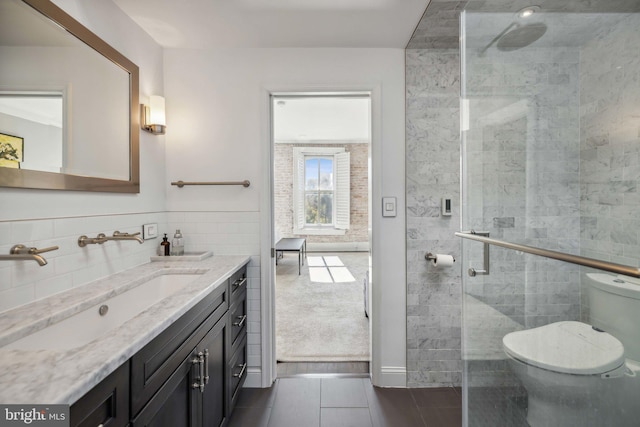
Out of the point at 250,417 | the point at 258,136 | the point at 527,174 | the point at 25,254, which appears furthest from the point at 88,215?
the point at 527,174

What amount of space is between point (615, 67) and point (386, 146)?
1211mm

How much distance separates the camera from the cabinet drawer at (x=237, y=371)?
168cm

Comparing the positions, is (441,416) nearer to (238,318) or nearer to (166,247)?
(238,318)

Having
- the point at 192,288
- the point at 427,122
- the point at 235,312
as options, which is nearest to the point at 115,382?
the point at 192,288

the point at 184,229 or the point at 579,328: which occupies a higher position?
the point at 184,229

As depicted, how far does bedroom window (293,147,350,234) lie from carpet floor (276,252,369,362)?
1.41 m

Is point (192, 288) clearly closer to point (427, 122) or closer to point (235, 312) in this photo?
point (235, 312)

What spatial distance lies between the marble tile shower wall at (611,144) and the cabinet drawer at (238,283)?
162cm

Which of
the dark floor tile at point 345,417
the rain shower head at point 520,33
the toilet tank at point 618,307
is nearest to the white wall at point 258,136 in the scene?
the dark floor tile at point 345,417

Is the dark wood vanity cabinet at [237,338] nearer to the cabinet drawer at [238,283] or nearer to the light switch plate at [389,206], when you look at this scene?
the cabinet drawer at [238,283]

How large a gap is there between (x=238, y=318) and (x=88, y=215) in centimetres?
103

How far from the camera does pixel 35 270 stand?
1.14 meters

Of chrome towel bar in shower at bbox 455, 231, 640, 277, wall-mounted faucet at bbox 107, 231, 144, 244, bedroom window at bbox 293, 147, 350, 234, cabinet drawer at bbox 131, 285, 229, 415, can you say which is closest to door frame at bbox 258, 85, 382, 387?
cabinet drawer at bbox 131, 285, 229, 415

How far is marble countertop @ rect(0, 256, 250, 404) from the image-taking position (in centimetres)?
59
